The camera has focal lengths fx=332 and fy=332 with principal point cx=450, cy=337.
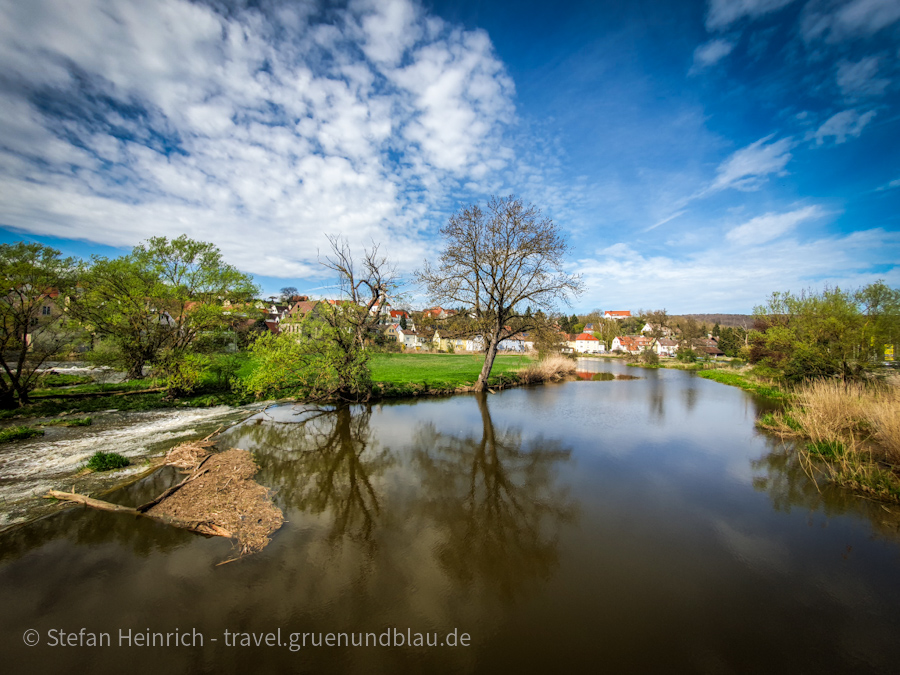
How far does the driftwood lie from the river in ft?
0.46

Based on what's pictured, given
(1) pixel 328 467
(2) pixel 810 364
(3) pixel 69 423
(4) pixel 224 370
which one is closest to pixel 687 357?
(2) pixel 810 364

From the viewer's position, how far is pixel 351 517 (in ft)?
20.7

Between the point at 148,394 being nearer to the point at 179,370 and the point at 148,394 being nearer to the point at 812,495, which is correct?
the point at 179,370

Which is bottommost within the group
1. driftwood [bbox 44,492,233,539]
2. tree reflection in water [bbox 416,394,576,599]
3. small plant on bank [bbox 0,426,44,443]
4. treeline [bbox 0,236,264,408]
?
tree reflection in water [bbox 416,394,576,599]

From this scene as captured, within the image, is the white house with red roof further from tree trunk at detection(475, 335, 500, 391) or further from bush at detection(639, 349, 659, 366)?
tree trunk at detection(475, 335, 500, 391)

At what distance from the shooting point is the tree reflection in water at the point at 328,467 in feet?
21.3

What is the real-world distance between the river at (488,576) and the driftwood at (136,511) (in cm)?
14

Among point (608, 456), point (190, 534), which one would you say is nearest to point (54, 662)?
point (190, 534)

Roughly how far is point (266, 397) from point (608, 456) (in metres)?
15.0

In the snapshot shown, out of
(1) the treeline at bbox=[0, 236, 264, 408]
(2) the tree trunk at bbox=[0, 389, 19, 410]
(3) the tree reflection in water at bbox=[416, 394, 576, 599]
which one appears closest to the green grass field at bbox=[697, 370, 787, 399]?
(3) the tree reflection in water at bbox=[416, 394, 576, 599]

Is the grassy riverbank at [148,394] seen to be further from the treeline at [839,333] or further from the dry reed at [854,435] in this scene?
the treeline at [839,333]

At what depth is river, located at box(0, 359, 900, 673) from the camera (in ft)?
11.8

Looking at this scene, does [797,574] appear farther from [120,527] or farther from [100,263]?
[100,263]

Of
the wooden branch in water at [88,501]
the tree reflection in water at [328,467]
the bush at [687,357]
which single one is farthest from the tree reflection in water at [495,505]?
the bush at [687,357]
